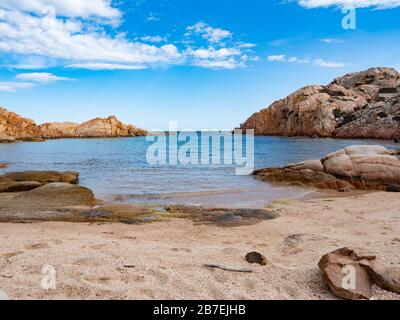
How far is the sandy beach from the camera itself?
5.39 m

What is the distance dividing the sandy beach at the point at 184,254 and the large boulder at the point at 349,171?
6350 mm

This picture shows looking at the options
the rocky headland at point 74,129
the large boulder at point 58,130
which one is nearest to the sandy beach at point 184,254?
the rocky headland at point 74,129

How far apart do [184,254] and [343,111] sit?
3760 inches

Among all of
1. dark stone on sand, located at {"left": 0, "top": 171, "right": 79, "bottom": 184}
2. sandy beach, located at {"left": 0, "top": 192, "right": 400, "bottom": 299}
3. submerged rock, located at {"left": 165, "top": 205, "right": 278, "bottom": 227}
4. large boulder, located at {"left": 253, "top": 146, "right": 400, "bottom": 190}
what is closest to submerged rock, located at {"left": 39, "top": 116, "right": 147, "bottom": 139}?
dark stone on sand, located at {"left": 0, "top": 171, "right": 79, "bottom": 184}

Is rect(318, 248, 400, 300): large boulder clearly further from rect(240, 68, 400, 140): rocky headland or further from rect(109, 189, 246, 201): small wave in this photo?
rect(240, 68, 400, 140): rocky headland

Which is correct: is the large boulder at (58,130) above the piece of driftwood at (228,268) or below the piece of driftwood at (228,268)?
above

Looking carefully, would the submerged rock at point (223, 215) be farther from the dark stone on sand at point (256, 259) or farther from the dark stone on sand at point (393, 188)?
the dark stone on sand at point (393, 188)

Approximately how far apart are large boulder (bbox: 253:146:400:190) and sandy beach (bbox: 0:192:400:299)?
250 inches

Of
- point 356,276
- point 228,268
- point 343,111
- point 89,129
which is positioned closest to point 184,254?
point 228,268

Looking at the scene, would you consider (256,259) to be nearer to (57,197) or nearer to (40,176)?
(57,197)

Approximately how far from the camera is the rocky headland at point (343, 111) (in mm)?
77188
